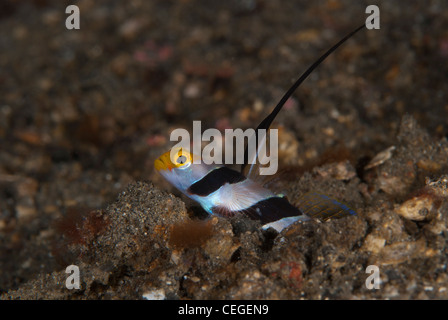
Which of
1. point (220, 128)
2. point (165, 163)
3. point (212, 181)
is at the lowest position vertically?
point (212, 181)

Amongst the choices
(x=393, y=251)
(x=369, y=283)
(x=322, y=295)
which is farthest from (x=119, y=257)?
(x=393, y=251)

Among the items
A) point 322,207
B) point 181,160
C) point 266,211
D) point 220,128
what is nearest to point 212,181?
point 181,160

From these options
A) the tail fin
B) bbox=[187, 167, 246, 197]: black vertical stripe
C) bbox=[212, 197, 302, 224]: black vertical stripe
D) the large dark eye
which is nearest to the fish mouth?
the large dark eye

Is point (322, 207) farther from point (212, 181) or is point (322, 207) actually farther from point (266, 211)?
point (212, 181)

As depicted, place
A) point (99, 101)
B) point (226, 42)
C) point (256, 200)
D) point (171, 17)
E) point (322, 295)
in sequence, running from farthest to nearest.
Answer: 1. point (171, 17)
2. point (226, 42)
3. point (99, 101)
4. point (256, 200)
5. point (322, 295)

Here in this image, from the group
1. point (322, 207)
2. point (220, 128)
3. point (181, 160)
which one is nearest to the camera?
point (181, 160)

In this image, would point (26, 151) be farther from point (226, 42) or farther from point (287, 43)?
point (287, 43)
